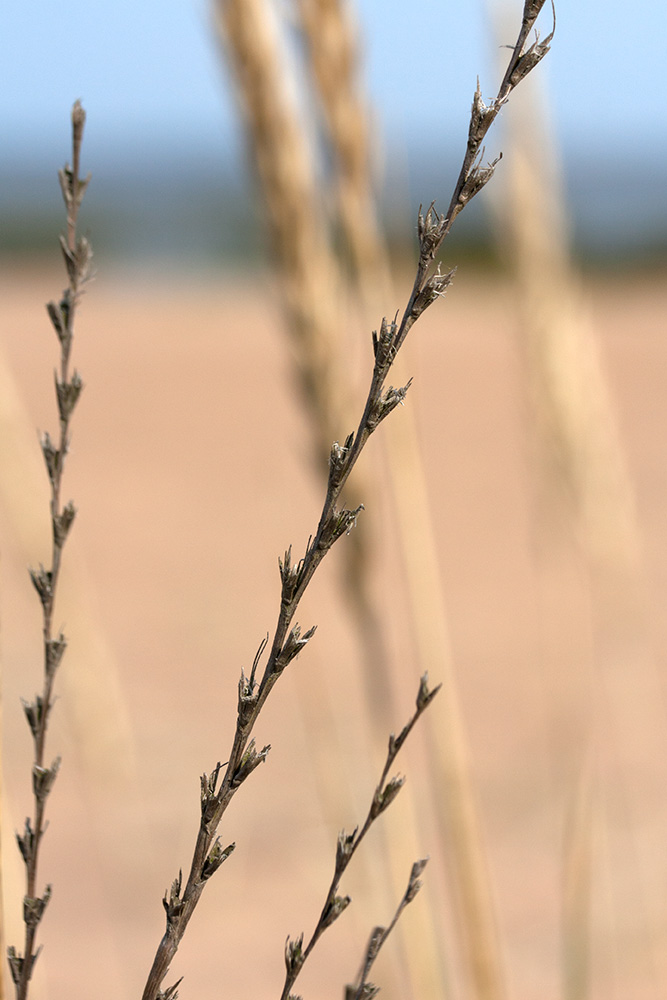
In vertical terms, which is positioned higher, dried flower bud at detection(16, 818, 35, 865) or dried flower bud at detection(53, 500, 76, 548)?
dried flower bud at detection(53, 500, 76, 548)

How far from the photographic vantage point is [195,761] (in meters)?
3.84

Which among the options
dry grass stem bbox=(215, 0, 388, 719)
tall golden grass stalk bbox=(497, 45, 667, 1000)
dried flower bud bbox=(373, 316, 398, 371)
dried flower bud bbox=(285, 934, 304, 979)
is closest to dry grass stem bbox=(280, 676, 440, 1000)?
dried flower bud bbox=(285, 934, 304, 979)

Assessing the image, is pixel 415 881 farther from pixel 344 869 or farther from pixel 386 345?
pixel 386 345

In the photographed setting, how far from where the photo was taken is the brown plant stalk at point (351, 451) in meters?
0.29

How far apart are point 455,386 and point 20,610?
6.33 m

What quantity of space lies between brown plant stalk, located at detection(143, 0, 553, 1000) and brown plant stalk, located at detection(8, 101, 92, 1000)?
2.3 inches

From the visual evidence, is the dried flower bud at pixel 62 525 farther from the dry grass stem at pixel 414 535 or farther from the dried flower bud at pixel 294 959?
the dry grass stem at pixel 414 535

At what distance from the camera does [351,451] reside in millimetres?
286

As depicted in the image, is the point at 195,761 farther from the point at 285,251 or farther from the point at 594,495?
the point at 285,251

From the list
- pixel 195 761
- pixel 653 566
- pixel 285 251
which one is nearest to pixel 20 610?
pixel 195 761

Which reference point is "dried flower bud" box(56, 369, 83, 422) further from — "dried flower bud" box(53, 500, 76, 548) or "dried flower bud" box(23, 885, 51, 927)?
"dried flower bud" box(23, 885, 51, 927)

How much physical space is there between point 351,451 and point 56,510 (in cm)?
11

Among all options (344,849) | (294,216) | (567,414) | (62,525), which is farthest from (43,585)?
(567,414)

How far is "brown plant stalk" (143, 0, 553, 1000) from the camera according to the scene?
0.29m
